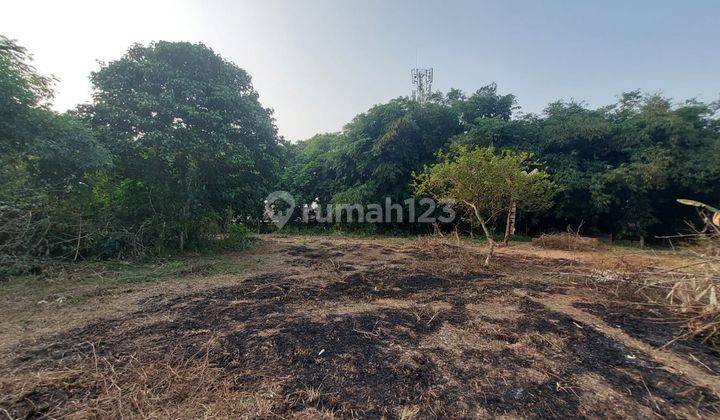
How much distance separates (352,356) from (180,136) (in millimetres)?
6634

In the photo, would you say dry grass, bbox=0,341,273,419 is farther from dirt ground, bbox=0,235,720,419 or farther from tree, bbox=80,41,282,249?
tree, bbox=80,41,282,249

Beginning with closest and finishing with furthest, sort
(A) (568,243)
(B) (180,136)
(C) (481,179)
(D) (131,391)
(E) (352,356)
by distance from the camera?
(D) (131,391) → (E) (352,356) → (C) (481,179) → (B) (180,136) → (A) (568,243)

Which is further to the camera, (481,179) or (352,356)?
(481,179)

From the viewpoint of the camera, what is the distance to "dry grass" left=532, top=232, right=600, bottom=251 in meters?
9.28

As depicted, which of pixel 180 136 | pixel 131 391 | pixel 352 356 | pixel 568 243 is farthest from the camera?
pixel 568 243

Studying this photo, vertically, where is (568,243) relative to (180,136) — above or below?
below

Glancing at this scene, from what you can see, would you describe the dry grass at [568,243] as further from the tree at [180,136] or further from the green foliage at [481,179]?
the tree at [180,136]

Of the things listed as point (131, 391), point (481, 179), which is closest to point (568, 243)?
point (481, 179)

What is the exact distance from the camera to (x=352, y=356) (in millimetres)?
2643

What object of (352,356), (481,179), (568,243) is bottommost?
(352,356)

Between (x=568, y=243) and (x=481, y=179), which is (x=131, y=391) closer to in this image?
(x=481, y=179)

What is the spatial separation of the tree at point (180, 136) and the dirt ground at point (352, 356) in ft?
10.2

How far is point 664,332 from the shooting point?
327cm

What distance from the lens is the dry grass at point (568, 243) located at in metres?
9.28
